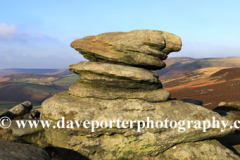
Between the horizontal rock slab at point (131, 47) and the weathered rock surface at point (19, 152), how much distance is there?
30.1ft

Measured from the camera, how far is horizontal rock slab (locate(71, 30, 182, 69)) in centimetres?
1529

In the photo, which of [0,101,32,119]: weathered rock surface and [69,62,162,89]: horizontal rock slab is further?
[0,101,32,119]: weathered rock surface

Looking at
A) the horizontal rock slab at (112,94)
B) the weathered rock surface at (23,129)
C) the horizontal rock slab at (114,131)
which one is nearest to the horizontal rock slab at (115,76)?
the horizontal rock slab at (112,94)

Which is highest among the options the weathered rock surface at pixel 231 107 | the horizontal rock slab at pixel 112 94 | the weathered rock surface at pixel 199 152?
the horizontal rock slab at pixel 112 94

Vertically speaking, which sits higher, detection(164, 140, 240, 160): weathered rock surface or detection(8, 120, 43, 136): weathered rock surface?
detection(8, 120, 43, 136): weathered rock surface

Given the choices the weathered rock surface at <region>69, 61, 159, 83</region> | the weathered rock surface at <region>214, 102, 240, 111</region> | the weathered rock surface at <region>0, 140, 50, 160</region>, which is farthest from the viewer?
the weathered rock surface at <region>214, 102, 240, 111</region>

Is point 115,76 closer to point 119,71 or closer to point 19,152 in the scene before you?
point 119,71

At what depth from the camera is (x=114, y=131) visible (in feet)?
43.2

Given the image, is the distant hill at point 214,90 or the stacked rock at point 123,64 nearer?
the stacked rock at point 123,64

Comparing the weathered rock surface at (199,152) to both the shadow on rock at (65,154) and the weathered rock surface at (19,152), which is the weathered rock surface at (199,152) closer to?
the shadow on rock at (65,154)

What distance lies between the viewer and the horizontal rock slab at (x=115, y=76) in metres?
14.1

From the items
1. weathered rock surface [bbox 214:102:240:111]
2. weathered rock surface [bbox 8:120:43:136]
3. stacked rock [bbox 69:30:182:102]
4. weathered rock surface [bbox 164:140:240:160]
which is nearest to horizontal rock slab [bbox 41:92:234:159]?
weathered rock surface [bbox 164:140:240:160]

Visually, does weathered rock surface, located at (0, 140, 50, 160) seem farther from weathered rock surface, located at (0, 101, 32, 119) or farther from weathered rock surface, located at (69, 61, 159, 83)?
weathered rock surface, located at (0, 101, 32, 119)

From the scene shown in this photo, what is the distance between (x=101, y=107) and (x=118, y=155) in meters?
4.12
